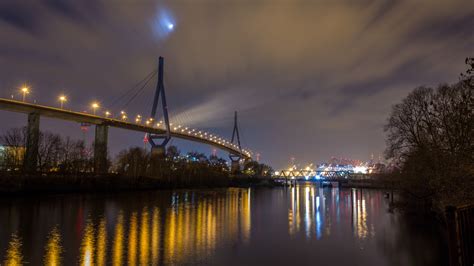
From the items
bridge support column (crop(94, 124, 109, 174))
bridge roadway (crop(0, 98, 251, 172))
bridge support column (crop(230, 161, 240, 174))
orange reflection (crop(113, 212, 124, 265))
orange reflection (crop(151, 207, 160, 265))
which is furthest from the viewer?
bridge support column (crop(230, 161, 240, 174))

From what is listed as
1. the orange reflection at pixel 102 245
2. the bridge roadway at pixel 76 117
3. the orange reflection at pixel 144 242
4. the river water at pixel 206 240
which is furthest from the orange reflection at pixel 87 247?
the bridge roadway at pixel 76 117

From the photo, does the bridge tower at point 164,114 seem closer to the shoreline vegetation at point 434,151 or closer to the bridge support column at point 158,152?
the bridge support column at point 158,152

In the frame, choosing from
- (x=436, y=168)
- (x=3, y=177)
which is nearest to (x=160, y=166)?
(x=3, y=177)

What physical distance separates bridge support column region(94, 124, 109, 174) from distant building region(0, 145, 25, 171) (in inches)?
448

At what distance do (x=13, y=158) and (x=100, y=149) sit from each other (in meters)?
18.1

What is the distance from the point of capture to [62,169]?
55719 millimetres

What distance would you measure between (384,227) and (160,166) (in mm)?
58256

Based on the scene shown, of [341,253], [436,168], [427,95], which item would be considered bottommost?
[341,253]

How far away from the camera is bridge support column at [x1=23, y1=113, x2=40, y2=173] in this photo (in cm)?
5047

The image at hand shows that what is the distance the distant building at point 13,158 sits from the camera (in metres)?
49.0

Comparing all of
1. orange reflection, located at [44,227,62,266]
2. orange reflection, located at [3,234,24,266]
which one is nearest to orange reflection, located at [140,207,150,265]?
orange reflection, located at [44,227,62,266]

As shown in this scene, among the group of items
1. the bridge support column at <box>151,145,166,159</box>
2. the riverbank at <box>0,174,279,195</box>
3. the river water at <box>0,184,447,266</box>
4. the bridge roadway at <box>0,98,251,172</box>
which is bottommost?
the river water at <box>0,184,447,266</box>

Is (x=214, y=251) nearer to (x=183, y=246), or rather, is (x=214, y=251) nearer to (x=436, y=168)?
(x=183, y=246)

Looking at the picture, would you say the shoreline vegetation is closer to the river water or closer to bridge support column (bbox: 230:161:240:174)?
the river water
